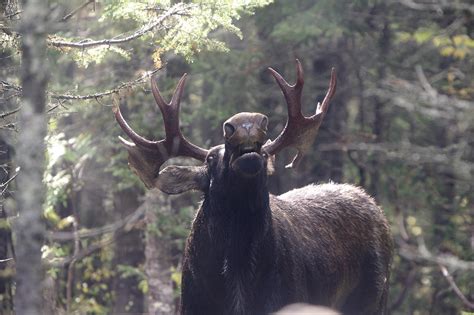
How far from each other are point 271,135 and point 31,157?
11.5 metres

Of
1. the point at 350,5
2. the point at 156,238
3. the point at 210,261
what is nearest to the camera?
the point at 210,261

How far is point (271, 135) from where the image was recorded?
17297 millimetres

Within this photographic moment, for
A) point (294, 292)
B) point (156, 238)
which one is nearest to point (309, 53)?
point (156, 238)

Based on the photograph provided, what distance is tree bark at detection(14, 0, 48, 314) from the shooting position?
5977mm

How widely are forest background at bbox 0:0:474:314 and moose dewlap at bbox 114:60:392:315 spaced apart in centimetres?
164

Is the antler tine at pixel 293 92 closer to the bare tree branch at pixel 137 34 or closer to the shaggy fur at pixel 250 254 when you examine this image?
the shaggy fur at pixel 250 254

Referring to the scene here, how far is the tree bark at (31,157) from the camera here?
5977 millimetres

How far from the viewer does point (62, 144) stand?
1340 centimetres

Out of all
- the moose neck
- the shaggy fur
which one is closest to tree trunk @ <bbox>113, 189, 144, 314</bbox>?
the shaggy fur

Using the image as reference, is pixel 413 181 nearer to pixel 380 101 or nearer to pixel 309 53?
pixel 380 101

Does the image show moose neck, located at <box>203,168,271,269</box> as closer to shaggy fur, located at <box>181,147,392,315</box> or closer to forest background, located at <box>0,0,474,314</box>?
shaggy fur, located at <box>181,147,392,315</box>

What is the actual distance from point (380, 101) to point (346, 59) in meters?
1.04

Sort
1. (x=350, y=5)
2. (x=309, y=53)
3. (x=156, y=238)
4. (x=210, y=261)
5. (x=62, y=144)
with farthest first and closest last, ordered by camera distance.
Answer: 1. (x=309, y=53)
2. (x=350, y=5)
3. (x=156, y=238)
4. (x=62, y=144)
5. (x=210, y=261)

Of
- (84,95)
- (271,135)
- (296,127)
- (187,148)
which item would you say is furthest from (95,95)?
(271,135)
